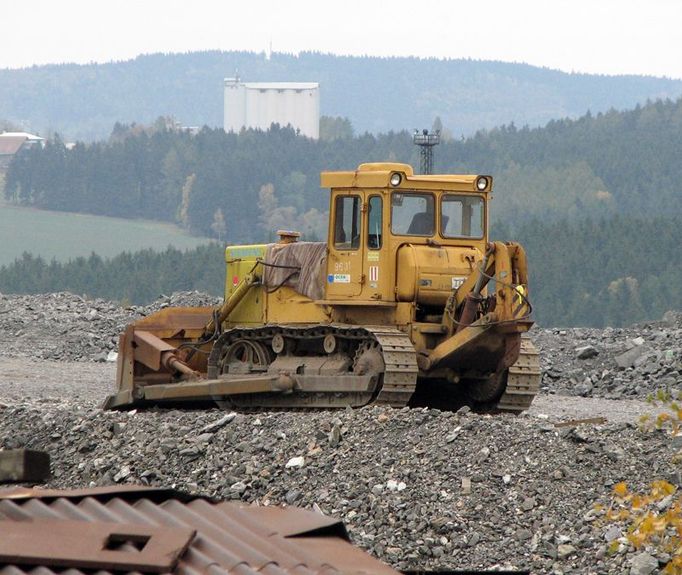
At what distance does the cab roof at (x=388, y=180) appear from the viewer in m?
18.5

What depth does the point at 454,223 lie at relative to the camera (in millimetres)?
18969

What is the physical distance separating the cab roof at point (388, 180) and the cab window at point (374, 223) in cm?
19

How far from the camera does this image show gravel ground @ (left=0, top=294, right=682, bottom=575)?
13922 millimetres

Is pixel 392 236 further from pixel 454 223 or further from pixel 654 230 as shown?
pixel 654 230

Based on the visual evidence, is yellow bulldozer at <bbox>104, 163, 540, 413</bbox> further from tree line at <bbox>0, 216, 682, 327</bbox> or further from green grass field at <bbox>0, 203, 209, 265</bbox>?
green grass field at <bbox>0, 203, 209, 265</bbox>

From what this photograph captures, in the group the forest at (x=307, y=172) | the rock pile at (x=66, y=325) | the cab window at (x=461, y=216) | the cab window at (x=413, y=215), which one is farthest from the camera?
the forest at (x=307, y=172)

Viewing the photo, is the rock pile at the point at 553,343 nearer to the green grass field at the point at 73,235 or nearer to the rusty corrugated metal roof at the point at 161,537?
the rusty corrugated metal roof at the point at 161,537

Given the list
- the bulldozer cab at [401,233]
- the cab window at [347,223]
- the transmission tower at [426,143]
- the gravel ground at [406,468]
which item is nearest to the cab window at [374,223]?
the bulldozer cab at [401,233]

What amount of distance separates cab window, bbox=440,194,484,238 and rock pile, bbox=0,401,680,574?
2444 mm

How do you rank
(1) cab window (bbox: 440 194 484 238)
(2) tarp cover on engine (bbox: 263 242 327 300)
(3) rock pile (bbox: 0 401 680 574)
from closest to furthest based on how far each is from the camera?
(3) rock pile (bbox: 0 401 680 574) < (1) cab window (bbox: 440 194 484 238) < (2) tarp cover on engine (bbox: 263 242 327 300)

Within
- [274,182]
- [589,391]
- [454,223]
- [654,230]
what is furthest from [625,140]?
[454,223]

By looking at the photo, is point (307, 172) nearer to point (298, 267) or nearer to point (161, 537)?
point (298, 267)

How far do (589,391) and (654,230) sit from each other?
6891cm

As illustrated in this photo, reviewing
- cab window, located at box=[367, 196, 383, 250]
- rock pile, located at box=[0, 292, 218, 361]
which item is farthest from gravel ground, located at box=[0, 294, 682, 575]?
rock pile, located at box=[0, 292, 218, 361]
